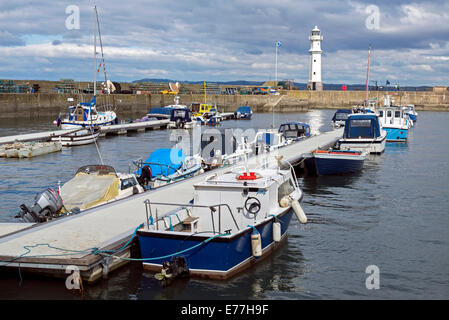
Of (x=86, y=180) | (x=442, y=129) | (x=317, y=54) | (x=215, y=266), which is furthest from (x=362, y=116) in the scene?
(x=317, y=54)

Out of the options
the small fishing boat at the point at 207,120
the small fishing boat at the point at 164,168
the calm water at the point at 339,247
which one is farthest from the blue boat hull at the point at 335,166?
the small fishing boat at the point at 207,120

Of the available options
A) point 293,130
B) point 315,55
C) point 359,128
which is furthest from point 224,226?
point 315,55

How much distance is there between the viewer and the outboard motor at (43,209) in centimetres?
1545

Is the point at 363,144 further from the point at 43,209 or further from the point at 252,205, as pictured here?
the point at 43,209

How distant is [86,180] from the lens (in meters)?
17.9

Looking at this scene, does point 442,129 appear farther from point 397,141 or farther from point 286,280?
point 286,280

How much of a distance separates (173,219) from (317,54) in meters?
105

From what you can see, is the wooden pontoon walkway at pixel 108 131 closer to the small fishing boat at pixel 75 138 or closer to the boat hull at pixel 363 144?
the small fishing boat at pixel 75 138

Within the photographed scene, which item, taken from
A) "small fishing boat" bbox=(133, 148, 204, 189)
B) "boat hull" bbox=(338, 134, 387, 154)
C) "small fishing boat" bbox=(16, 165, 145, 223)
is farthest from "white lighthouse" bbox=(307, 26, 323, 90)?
"small fishing boat" bbox=(16, 165, 145, 223)

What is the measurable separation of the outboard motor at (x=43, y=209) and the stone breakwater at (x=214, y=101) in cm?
5806

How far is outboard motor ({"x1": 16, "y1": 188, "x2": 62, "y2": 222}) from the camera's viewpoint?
15.4 m

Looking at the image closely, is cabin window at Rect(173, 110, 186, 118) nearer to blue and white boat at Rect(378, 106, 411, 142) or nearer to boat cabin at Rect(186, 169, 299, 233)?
blue and white boat at Rect(378, 106, 411, 142)

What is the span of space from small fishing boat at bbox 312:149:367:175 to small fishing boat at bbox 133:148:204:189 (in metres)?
7.71

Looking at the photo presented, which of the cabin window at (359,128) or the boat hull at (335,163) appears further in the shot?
the cabin window at (359,128)
